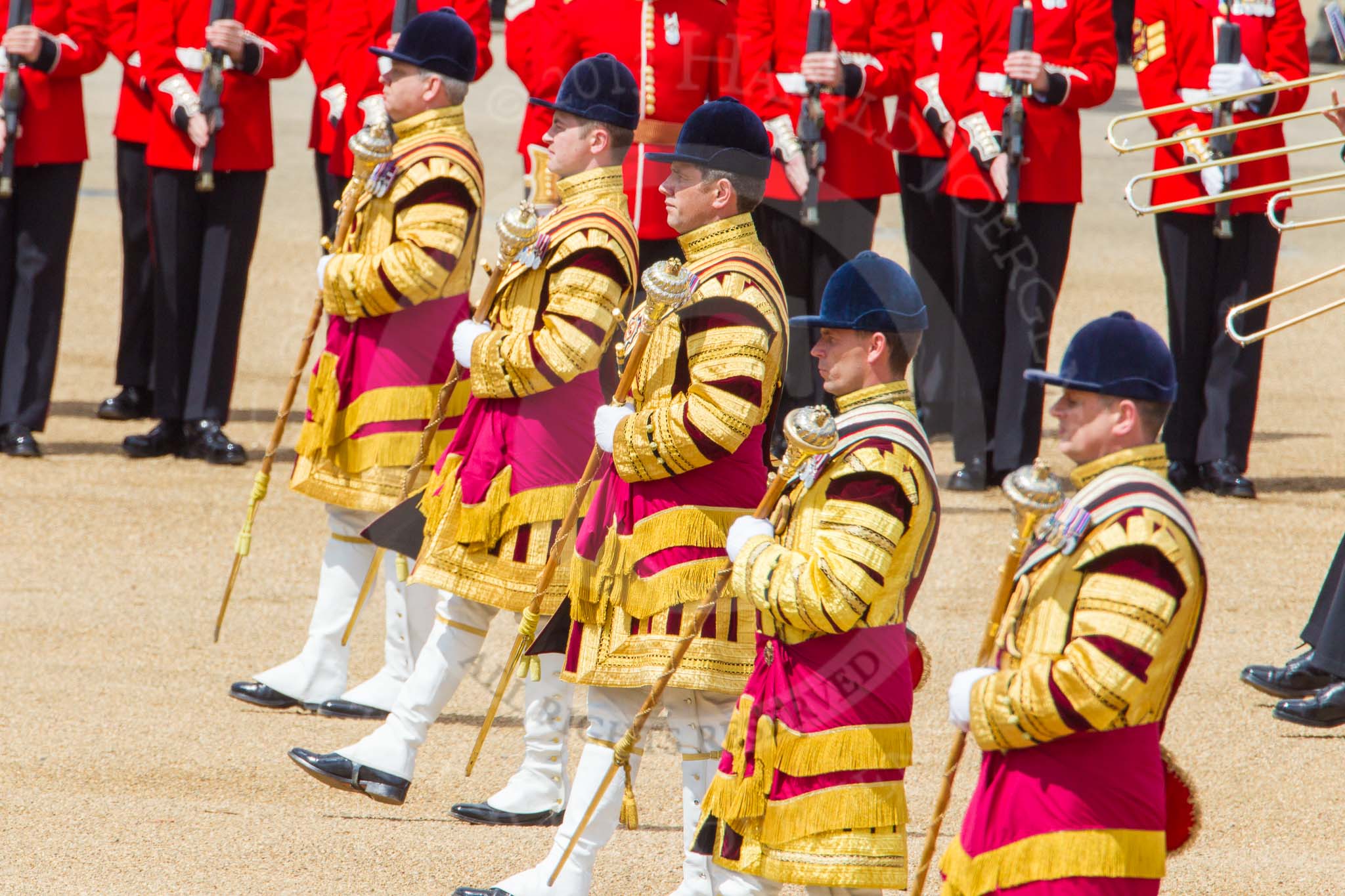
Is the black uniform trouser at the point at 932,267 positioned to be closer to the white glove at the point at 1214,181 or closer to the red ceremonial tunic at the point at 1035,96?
the red ceremonial tunic at the point at 1035,96

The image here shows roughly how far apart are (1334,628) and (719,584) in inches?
96.7

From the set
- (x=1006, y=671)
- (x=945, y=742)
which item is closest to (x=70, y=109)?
(x=945, y=742)

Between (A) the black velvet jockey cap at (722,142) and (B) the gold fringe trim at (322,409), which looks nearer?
(A) the black velvet jockey cap at (722,142)

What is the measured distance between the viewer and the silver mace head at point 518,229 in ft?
16.2

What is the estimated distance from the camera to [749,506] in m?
4.29

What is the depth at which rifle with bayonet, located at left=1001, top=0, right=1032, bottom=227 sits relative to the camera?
7832 millimetres

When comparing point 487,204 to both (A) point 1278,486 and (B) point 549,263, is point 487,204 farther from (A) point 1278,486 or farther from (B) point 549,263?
(B) point 549,263

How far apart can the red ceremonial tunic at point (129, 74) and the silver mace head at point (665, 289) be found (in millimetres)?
4843

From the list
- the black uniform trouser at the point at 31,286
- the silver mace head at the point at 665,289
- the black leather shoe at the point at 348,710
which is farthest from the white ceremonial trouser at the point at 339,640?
the black uniform trouser at the point at 31,286

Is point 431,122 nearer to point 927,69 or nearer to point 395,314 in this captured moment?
point 395,314

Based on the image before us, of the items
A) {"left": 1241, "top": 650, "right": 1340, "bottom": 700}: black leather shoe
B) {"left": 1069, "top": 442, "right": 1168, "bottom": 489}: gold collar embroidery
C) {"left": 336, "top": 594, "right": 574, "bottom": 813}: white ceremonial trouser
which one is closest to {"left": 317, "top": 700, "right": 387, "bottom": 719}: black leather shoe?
{"left": 336, "top": 594, "right": 574, "bottom": 813}: white ceremonial trouser

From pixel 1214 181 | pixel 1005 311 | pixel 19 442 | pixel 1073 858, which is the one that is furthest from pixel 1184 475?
pixel 1073 858

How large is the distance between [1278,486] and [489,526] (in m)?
4.75

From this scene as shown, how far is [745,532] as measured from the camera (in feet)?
12.2
